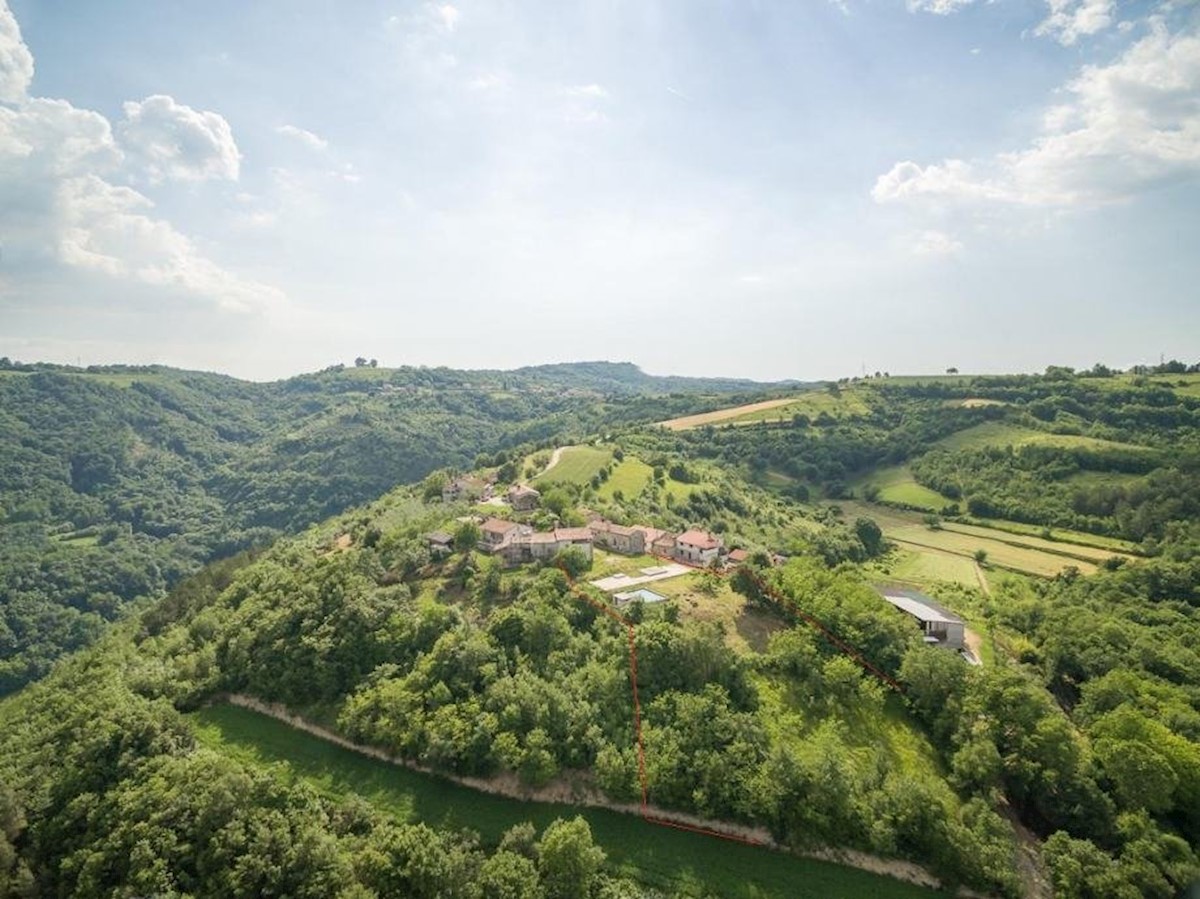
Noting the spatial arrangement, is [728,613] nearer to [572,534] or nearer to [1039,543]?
[572,534]

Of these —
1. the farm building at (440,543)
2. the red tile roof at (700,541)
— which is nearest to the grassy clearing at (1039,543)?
the red tile roof at (700,541)

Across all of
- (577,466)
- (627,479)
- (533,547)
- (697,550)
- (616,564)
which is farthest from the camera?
(577,466)

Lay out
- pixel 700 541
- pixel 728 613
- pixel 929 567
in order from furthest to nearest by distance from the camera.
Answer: pixel 929 567 < pixel 700 541 < pixel 728 613

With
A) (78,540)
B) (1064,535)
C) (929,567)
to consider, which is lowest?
(78,540)

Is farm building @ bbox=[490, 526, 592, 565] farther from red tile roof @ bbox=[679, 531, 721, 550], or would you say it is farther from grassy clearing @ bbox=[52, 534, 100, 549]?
grassy clearing @ bbox=[52, 534, 100, 549]

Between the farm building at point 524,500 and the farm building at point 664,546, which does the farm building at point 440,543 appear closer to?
the farm building at point 524,500

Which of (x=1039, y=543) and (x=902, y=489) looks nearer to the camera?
(x=1039, y=543)

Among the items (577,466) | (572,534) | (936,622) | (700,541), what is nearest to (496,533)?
(572,534)
